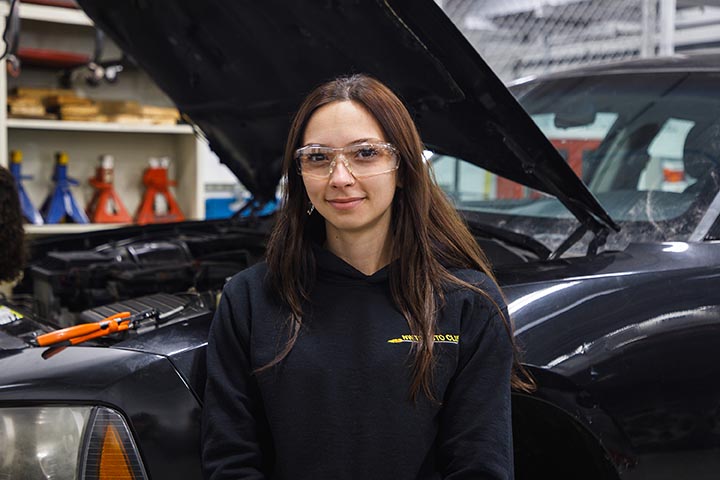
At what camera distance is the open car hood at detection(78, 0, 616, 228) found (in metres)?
1.74

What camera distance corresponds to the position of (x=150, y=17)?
243 centimetres

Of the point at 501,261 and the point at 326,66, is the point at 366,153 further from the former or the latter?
the point at 326,66

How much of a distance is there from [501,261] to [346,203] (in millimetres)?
668

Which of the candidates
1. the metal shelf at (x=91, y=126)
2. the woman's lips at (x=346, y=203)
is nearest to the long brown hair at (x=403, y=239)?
the woman's lips at (x=346, y=203)

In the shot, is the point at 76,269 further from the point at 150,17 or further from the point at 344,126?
the point at 344,126

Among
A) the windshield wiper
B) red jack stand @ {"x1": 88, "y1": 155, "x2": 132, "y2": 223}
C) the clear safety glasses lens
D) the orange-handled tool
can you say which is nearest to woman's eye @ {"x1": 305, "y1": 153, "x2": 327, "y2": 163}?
the clear safety glasses lens

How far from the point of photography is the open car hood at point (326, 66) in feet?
5.71

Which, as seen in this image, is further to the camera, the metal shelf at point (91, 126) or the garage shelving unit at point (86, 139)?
the garage shelving unit at point (86, 139)

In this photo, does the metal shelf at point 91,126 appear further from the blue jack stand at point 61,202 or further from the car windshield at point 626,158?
the car windshield at point 626,158

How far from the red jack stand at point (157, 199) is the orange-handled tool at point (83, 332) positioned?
10.9ft

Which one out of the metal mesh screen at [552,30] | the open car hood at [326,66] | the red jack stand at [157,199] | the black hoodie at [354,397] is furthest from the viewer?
the red jack stand at [157,199]

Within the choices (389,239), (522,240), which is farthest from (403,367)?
(522,240)

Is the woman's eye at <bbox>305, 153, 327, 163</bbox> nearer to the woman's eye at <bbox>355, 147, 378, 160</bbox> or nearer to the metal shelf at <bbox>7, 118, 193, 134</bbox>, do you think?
the woman's eye at <bbox>355, 147, 378, 160</bbox>

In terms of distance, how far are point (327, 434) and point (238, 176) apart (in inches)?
74.9
